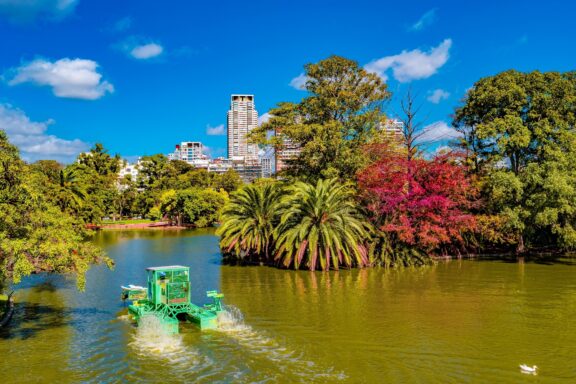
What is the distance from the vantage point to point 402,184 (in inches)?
1243

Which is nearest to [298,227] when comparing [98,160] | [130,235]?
[130,235]

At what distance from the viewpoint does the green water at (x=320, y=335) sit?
12.5m

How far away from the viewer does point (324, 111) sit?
38.3 metres

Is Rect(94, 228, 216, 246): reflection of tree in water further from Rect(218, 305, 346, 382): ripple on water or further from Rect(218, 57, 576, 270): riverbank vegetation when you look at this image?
Rect(218, 305, 346, 382): ripple on water

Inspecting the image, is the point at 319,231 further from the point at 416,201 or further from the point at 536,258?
the point at 536,258

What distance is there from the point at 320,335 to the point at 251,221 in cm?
1675

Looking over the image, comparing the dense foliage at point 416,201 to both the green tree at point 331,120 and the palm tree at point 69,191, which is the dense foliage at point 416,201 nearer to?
the green tree at point 331,120

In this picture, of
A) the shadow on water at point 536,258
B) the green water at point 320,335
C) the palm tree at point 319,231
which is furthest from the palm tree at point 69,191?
the shadow on water at point 536,258

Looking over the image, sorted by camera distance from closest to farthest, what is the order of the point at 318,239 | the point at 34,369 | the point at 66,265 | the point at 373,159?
the point at 34,369
the point at 66,265
the point at 318,239
the point at 373,159

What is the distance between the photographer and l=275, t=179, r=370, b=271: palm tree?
28484mm

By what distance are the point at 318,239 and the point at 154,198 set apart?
2532 inches

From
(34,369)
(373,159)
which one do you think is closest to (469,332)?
(34,369)

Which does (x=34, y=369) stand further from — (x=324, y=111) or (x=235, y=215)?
(x=324, y=111)

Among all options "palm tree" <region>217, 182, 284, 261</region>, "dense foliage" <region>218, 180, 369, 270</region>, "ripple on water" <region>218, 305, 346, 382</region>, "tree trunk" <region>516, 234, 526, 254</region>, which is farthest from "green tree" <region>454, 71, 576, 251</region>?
"ripple on water" <region>218, 305, 346, 382</region>
